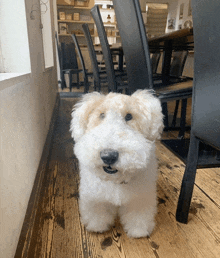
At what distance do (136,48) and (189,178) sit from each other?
0.75m

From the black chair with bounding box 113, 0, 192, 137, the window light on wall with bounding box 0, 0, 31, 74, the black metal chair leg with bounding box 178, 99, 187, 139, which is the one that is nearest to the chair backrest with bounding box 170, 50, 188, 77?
the black metal chair leg with bounding box 178, 99, 187, 139

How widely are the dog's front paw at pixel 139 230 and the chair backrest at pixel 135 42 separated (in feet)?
2.38

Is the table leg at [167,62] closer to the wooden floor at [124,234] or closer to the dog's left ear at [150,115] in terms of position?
the wooden floor at [124,234]

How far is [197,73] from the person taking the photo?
0.77 meters

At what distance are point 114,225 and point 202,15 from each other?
34.1 inches

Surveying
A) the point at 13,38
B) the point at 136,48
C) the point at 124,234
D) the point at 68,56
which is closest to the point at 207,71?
the point at 136,48

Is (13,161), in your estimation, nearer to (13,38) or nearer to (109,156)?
(109,156)

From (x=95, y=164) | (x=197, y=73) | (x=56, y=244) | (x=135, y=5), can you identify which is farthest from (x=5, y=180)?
(x=135, y=5)

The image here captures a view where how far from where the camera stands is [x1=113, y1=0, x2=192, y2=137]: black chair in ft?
3.52

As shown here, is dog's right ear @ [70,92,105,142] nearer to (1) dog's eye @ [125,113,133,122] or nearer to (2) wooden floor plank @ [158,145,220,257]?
(1) dog's eye @ [125,113,133,122]

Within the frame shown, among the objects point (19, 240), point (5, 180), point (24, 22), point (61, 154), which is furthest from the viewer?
point (61, 154)

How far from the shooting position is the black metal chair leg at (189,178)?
2.71 ft

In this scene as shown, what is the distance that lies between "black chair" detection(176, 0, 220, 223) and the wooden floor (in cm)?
17

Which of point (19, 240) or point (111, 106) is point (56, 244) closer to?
point (19, 240)
